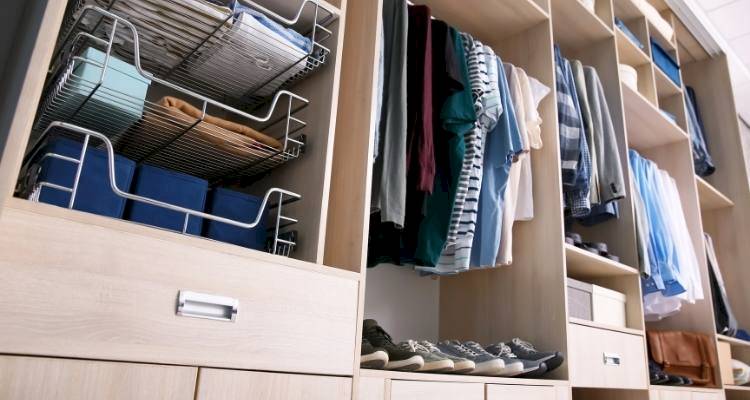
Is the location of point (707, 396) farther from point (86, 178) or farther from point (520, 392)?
point (86, 178)

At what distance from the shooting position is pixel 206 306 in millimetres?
878

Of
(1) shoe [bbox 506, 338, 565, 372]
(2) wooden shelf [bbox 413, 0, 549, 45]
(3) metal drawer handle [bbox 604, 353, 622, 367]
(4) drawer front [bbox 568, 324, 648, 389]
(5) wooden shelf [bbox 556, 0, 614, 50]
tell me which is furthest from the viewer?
(5) wooden shelf [bbox 556, 0, 614, 50]

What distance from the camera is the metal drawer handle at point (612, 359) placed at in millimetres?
1813

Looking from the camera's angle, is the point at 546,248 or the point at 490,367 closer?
the point at 490,367

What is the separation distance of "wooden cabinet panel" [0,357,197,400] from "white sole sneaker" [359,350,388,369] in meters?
0.40

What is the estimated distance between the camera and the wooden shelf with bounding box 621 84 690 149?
2449 millimetres

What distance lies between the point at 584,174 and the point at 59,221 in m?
1.66

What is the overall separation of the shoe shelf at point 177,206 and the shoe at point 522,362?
0.64 metres

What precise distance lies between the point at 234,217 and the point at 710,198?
2.82 meters

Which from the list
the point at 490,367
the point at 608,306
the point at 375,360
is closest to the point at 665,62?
the point at 608,306

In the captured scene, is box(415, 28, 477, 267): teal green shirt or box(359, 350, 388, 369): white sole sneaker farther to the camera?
box(415, 28, 477, 267): teal green shirt

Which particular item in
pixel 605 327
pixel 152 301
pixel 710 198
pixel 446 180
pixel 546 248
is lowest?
pixel 152 301

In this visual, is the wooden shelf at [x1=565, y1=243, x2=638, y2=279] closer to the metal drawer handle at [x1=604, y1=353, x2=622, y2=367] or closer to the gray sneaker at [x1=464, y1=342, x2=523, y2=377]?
the metal drawer handle at [x1=604, y1=353, x2=622, y2=367]

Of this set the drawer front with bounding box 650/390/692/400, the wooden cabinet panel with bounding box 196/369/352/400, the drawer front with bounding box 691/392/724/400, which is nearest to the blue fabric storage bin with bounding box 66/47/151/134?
the wooden cabinet panel with bounding box 196/369/352/400
